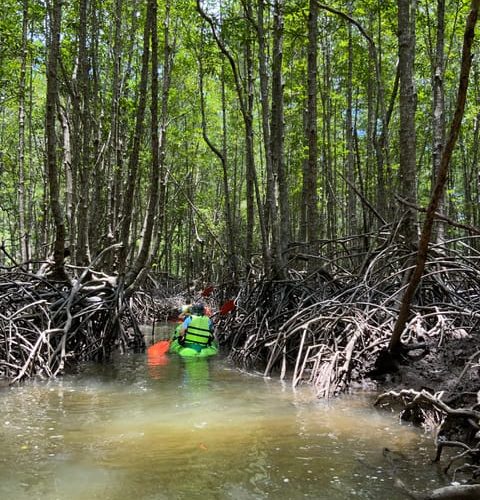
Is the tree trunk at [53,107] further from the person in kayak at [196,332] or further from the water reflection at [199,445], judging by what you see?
the person in kayak at [196,332]

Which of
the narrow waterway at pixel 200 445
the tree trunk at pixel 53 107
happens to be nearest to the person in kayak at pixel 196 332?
the narrow waterway at pixel 200 445

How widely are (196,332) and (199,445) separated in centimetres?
452

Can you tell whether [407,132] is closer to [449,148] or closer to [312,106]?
[312,106]

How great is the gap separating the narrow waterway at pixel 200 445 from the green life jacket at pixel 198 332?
2515mm

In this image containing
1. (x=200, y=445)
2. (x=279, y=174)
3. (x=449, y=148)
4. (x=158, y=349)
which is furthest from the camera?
(x=279, y=174)

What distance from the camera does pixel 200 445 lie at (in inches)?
132

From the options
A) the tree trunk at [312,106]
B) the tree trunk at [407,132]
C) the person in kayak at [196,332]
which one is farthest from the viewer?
the person in kayak at [196,332]

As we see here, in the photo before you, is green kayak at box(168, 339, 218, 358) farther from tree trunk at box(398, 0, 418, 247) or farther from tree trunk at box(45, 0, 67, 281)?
tree trunk at box(398, 0, 418, 247)

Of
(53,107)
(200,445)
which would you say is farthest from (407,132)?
(200,445)

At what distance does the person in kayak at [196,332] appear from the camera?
25.8 ft

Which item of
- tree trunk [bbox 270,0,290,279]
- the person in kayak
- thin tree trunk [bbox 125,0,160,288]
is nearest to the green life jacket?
the person in kayak

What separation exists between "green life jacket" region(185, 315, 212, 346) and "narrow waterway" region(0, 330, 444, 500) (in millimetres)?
2515

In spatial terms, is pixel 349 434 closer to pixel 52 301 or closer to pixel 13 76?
pixel 52 301

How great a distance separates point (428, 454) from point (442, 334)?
5.52 ft
